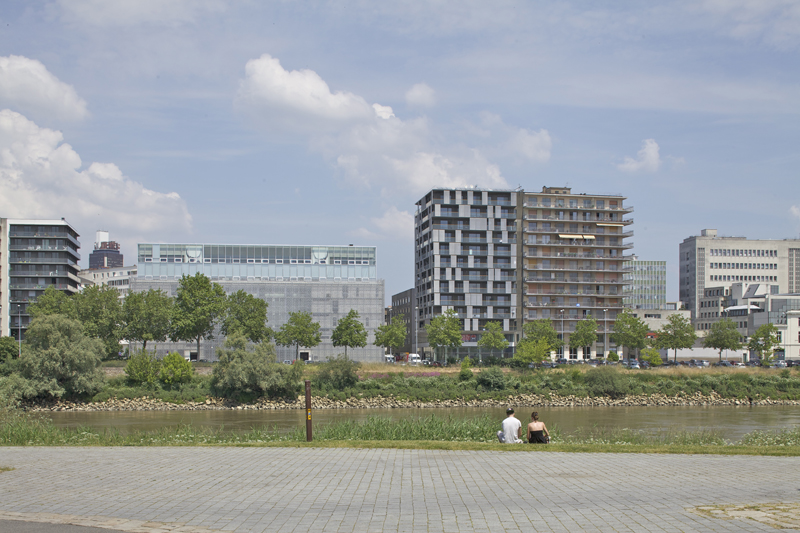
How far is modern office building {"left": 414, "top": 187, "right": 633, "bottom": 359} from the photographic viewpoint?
4513 inches

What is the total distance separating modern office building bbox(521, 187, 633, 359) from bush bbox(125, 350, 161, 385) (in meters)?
70.4

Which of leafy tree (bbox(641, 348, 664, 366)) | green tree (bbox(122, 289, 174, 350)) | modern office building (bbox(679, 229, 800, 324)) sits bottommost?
leafy tree (bbox(641, 348, 664, 366))

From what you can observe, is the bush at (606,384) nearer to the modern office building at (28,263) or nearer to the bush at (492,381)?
the bush at (492,381)

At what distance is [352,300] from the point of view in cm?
10538

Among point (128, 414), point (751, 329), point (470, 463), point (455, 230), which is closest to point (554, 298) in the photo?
point (455, 230)

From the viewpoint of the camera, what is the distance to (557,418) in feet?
145

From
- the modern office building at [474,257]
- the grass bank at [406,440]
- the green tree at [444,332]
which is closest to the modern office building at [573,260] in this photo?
the modern office building at [474,257]

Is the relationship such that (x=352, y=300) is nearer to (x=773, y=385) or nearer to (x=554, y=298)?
(x=554, y=298)

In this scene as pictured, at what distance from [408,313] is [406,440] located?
4945 inches

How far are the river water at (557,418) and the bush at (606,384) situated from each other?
5.02m

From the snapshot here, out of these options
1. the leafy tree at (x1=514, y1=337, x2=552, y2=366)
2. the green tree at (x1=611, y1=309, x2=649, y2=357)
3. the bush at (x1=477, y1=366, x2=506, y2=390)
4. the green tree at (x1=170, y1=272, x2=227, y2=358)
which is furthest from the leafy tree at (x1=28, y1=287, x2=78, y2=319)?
the green tree at (x1=611, y1=309, x2=649, y2=357)

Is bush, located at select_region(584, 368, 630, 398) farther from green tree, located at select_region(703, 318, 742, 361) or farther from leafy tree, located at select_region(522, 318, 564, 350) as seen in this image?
green tree, located at select_region(703, 318, 742, 361)

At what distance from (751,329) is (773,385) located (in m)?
77.6

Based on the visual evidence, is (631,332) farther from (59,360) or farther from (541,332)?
(59,360)
